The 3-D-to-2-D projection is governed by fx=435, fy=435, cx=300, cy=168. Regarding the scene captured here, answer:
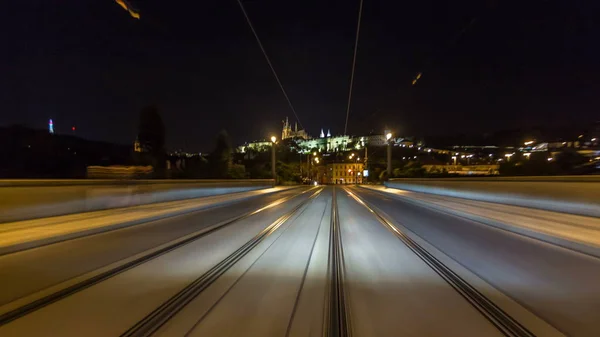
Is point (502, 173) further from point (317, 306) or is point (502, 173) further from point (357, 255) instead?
point (317, 306)

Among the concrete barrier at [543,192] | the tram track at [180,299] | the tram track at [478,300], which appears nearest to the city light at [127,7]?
the tram track at [180,299]

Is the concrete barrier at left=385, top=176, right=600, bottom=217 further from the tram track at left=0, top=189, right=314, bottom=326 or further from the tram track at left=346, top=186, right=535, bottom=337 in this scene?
the tram track at left=0, top=189, right=314, bottom=326

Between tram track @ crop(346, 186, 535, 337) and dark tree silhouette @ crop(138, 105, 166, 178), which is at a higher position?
dark tree silhouette @ crop(138, 105, 166, 178)

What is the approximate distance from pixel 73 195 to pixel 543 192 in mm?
18571

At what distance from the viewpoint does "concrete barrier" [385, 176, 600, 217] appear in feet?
48.3

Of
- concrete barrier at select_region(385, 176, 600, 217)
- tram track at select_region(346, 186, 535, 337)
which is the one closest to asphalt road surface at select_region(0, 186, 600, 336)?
tram track at select_region(346, 186, 535, 337)

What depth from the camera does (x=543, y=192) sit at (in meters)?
18.0

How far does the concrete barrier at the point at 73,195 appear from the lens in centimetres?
1310

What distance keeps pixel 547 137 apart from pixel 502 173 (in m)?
3.79

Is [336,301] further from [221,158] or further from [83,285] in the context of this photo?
[221,158]

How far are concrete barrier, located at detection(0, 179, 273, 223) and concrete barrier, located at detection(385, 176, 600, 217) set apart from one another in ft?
59.2

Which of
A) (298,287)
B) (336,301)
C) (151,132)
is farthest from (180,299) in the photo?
(151,132)

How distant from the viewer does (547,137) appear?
96.1ft

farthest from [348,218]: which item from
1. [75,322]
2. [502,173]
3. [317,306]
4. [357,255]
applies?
[502,173]
